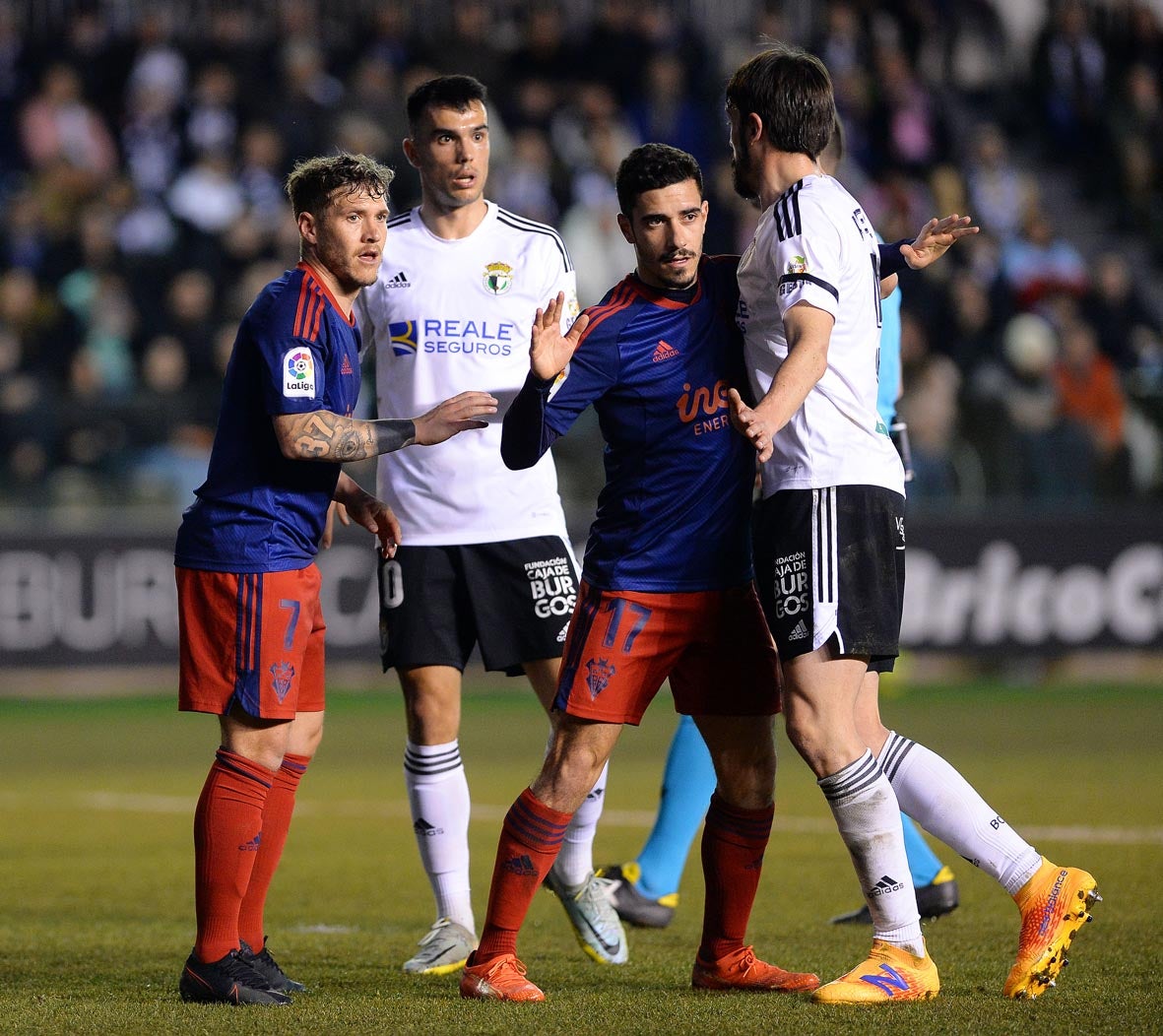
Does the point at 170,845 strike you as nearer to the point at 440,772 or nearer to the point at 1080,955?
the point at 440,772

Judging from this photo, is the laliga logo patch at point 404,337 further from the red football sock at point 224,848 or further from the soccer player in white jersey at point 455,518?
the red football sock at point 224,848

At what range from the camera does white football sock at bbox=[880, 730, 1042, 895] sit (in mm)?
4750

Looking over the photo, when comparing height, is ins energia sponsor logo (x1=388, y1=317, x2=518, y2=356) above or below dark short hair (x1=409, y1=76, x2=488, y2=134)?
below

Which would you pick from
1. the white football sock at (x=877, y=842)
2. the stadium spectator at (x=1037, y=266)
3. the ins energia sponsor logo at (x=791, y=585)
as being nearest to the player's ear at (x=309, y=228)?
the ins energia sponsor logo at (x=791, y=585)

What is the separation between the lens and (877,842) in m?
4.67

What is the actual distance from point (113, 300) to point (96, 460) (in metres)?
2.37

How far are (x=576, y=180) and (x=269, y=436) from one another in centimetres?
1268

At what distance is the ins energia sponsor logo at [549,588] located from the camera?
5828 mm

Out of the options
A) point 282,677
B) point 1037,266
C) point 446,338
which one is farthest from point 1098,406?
point 282,677

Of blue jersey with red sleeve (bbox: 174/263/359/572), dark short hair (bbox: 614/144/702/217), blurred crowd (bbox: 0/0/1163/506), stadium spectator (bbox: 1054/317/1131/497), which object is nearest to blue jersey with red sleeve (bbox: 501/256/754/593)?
dark short hair (bbox: 614/144/702/217)

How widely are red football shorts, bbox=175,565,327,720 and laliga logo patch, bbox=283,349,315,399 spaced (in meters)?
0.50

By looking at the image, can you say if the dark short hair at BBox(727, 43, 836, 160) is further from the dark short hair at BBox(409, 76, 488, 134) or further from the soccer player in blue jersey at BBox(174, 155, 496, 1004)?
the dark short hair at BBox(409, 76, 488, 134)

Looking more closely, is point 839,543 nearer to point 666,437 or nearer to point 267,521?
point 666,437

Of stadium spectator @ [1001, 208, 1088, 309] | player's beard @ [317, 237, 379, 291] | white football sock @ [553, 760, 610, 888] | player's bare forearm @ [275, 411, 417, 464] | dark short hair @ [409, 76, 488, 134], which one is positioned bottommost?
white football sock @ [553, 760, 610, 888]
